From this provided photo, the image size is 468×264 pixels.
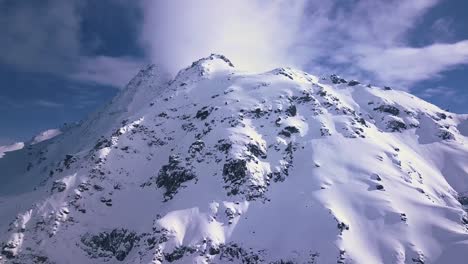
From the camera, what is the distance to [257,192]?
124938mm

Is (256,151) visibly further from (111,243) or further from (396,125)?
(396,125)

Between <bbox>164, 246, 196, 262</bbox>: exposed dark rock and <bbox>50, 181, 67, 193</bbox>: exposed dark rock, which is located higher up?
<bbox>50, 181, 67, 193</bbox>: exposed dark rock

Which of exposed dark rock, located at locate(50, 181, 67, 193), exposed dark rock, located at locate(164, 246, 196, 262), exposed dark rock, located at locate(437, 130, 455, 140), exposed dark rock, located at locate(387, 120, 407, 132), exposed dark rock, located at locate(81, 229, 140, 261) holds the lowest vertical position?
exposed dark rock, located at locate(164, 246, 196, 262)

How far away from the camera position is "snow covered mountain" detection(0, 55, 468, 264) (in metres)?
108

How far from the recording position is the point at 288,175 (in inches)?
5177

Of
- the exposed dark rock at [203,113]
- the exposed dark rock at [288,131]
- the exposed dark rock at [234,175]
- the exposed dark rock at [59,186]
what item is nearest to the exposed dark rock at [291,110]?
the exposed dark rock at [288,131]

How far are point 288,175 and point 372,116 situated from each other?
64829 millimetres

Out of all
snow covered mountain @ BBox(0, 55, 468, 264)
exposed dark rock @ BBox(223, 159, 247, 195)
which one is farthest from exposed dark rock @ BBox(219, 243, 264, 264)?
exposed dark rock @ BBox(223, 159, 247, 195)

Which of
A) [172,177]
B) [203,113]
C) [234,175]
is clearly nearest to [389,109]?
[203,113]


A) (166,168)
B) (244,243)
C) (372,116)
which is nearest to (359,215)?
(244,243)

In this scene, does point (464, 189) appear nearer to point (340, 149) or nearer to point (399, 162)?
point (399, 162)

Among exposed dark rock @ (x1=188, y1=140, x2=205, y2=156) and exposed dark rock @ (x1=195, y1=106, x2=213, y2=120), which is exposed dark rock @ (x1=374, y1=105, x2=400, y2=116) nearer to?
exposed dark rock @ (x1=195, y1=106, x2=213, y2=120)

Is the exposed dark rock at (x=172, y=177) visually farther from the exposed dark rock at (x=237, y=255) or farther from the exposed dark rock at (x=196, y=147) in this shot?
the exposed dark rock at (x=237, y=255)

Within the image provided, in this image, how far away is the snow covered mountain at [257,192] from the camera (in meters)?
108
